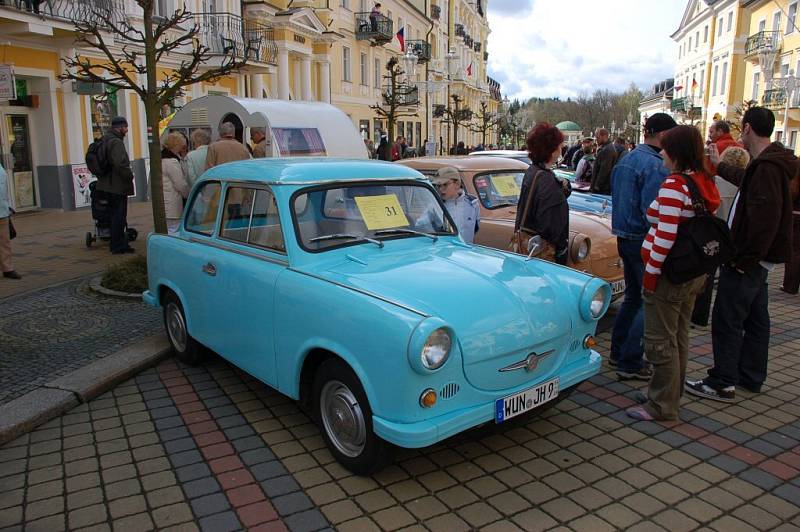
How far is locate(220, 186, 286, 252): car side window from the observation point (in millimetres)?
4145

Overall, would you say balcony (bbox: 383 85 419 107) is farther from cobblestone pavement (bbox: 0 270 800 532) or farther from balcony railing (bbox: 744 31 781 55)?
balcony railing (bbox: 744 31 781 55)

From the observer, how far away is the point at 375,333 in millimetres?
3141

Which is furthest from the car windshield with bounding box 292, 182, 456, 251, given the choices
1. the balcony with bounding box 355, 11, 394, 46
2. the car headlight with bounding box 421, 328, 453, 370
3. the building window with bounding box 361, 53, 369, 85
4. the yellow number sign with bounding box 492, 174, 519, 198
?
the building window with bounding box 361, 53, 369, 85

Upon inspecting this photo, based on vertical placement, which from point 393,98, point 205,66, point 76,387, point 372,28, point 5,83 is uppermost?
point 372,28

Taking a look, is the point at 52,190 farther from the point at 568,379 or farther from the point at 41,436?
the point at 568,379

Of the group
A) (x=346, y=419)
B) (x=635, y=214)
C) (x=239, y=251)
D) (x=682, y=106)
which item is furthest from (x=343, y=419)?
(x=682, y=106)

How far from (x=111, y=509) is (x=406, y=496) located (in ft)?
5.14

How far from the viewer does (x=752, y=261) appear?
4445mm

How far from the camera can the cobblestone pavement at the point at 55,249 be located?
8148 millimetres

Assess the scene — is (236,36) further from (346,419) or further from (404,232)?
(346,419)

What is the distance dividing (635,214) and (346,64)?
105 ft

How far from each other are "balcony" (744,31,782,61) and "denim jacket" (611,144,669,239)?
137 feet

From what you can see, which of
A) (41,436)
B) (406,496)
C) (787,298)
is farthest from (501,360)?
(787,298)

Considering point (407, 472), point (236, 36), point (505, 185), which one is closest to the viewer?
point (407, 472)
